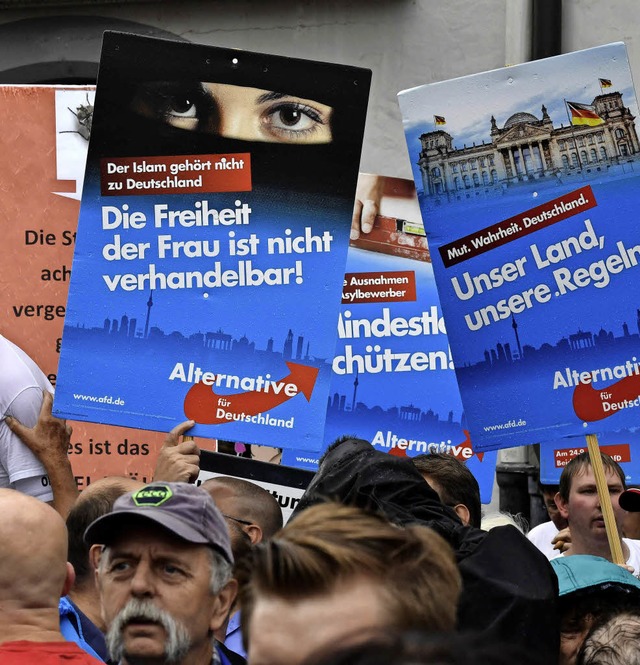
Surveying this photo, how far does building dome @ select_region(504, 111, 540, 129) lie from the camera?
13.4ft

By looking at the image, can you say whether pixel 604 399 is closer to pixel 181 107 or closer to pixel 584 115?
pixel 584 115

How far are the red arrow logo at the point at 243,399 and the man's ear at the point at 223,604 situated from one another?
1.32 metres

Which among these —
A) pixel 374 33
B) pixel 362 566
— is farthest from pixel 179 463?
pixel 374 33

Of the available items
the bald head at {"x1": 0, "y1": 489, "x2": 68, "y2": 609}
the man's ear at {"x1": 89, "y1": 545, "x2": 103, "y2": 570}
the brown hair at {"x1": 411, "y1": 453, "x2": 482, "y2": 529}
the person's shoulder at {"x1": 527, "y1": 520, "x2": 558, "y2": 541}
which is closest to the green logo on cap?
the bald head at {"x1": 0, "y1": 489, "x2": 68, "y2": 609}

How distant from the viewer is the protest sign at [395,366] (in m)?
5.38

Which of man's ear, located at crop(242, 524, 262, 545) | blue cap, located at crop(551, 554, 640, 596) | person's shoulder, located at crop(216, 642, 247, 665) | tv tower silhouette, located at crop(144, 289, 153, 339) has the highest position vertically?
tv tower silhouette, located at crop(144, 289, 153, 339)

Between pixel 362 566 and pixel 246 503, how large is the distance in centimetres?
248

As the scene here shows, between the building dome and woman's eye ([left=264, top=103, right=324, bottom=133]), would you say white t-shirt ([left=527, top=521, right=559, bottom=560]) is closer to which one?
the building dome

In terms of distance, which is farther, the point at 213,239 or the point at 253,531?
the point at 213,239

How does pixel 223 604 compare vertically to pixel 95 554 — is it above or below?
below

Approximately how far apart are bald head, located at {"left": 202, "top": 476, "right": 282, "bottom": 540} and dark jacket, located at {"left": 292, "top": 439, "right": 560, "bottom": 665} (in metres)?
1.26

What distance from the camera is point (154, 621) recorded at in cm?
255

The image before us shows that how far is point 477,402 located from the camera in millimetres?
4148

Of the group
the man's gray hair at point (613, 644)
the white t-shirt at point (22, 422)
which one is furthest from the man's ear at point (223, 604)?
the white t-shirt at point (22, 422)
